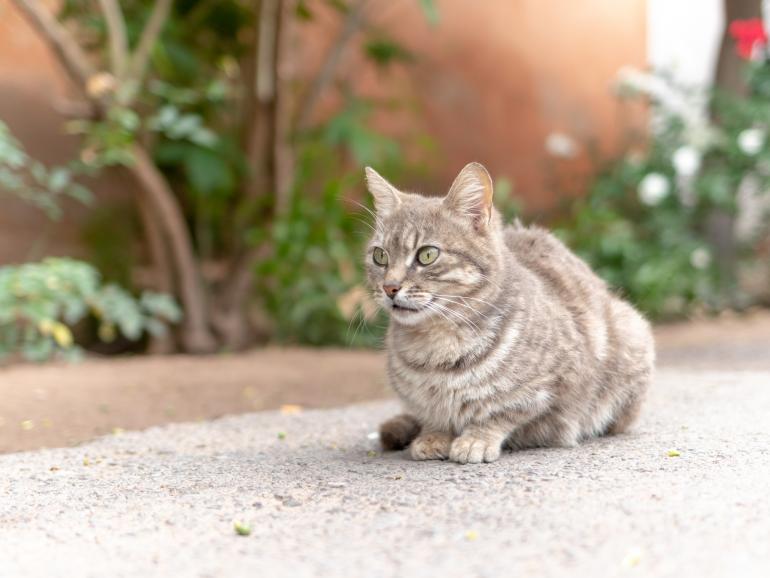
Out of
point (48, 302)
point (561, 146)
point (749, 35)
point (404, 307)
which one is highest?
point (749, 35)

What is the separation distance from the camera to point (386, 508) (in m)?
2.53

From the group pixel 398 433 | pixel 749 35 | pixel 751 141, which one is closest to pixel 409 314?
pixel 398 433

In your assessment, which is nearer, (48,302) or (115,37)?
(48,302)

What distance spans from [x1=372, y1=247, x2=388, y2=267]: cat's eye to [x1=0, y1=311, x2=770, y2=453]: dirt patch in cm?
154

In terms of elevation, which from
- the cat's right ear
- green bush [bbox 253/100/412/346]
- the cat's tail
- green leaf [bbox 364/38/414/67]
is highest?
green leaf [bbox 364/38/414/67]

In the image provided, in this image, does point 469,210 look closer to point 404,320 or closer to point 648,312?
point 404,320

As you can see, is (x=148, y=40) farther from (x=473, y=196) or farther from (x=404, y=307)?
(x=404, y=307)

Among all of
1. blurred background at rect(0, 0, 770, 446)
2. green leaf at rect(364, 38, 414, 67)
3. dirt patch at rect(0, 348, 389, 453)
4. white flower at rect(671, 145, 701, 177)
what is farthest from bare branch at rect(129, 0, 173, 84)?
white flower at rect(671, 145, 701, 177)

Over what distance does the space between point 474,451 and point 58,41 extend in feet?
12.1

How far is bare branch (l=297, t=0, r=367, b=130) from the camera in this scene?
6438mm

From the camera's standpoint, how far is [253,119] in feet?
21.5

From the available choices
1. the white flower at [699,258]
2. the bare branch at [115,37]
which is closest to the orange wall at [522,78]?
the white flower at [699,258]

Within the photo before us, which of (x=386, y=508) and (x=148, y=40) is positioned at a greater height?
(x=148, y=40)

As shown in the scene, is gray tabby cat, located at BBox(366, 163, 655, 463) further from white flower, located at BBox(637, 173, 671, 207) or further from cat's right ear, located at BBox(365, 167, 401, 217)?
white flower, located at BBox(637, 173, 671, 207)
